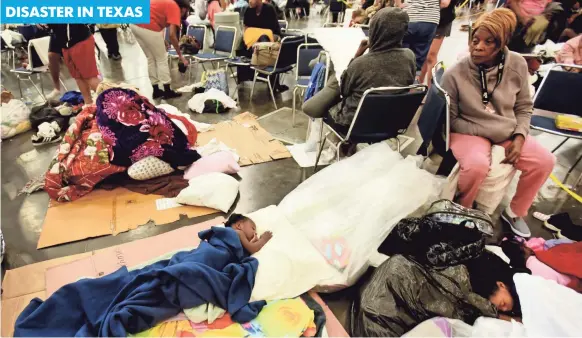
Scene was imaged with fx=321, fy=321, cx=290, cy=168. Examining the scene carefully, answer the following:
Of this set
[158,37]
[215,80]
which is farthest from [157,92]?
[215,80]

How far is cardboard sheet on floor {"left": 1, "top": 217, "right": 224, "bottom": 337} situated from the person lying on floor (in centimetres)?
192

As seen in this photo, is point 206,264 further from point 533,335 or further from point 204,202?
point 533,335

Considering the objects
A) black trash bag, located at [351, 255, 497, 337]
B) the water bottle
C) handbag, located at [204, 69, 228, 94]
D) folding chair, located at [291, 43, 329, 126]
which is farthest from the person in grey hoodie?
the water bottle

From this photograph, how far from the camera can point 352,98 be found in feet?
7.43

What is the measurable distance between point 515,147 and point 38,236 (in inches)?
122

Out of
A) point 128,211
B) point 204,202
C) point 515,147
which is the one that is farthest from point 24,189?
point 515,147

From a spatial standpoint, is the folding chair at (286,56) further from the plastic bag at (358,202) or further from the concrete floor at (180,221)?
the plastic bag at (358,202)

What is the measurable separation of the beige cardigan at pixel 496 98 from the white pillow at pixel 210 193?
169 centimetres

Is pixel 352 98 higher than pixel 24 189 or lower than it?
higher

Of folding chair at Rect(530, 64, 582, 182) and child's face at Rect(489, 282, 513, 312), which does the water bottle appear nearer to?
child's face at Rect(489, 282, 513, 312)

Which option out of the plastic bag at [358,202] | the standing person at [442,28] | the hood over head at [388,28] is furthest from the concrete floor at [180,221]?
the standing person at [442,28]

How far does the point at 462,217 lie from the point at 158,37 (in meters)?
3.93

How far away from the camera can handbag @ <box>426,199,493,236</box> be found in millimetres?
1738

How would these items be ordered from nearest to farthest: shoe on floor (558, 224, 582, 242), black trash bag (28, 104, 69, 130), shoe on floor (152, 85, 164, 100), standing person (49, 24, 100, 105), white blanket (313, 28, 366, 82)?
shoe on floor (558, 224, 582, 242), white blanket (313, 28, 366, 82), standing person (49, 24, 100, 105), black trash bag (28, 104, 69, 130), shoe on floor (152, 85, 164, 100)
